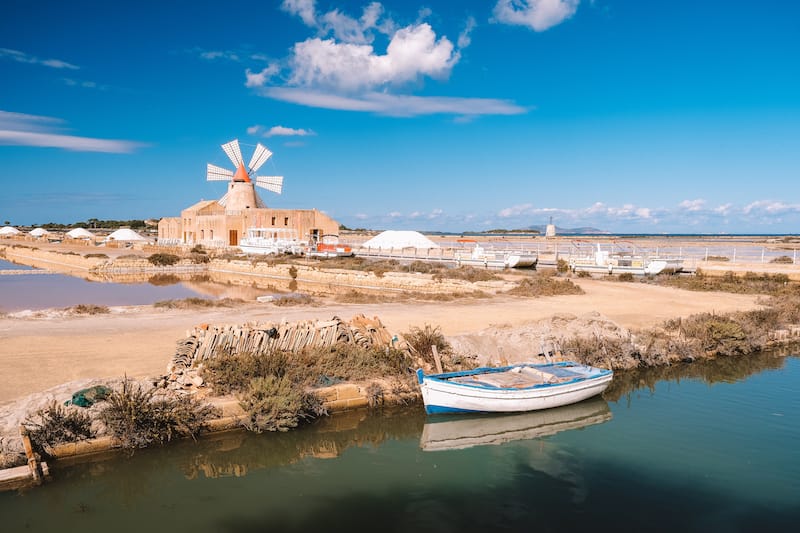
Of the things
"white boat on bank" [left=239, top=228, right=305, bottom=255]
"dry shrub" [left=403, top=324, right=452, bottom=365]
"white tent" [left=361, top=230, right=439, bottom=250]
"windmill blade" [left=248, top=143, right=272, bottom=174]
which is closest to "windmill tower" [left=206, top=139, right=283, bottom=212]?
"windmill blade" [left=248, top=143, right=272, bottom=174]

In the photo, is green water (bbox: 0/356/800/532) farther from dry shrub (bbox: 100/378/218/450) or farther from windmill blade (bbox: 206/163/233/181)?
windmill blade (bbox: 206/163/233/181)

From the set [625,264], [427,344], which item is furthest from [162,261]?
[427,344]

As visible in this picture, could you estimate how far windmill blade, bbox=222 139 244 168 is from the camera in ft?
172

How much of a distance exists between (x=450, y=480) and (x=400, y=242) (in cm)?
2836

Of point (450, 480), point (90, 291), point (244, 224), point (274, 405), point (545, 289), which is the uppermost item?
point (244, 224)

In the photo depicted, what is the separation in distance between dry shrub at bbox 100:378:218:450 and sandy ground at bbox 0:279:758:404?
1.54 meters

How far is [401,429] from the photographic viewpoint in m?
7.31

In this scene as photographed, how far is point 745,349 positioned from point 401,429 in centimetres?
830

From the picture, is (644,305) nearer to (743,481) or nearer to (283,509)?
(743,481)

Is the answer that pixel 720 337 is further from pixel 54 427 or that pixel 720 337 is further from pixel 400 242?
pixel 400 242

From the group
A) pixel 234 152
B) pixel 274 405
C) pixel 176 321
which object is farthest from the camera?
pixel 234 152

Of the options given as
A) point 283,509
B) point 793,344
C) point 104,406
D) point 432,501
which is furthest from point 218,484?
point 793,344

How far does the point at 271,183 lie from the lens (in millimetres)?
53219

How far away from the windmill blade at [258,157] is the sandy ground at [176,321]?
3960cm
